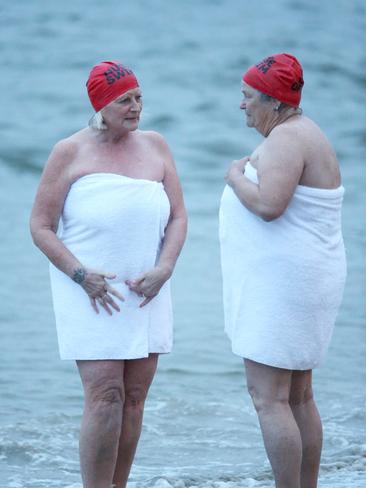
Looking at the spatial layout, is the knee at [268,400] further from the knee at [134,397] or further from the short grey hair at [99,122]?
the short grey hair at [99,122]

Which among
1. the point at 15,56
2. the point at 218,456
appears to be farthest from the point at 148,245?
the point at 15,56

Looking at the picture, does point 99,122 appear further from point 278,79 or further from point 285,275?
point 285,275

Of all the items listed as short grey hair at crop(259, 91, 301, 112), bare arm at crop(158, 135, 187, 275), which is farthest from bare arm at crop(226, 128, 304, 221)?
bare arm at crop(158, 135, 187, 275)

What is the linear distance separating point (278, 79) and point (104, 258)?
3.17 feet

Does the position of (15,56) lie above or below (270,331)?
above

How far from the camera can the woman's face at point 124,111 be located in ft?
14.6

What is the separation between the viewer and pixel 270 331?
4.29m

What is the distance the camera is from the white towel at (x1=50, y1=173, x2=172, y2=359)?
14.5 feet

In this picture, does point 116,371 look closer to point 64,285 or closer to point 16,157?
point 64,285

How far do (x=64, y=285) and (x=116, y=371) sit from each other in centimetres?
40

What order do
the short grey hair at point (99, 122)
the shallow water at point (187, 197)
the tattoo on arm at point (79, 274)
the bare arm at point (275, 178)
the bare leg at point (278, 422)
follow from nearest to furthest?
1. the bare arm at point (275, 178)
2. the bare leg at point (278, 422)
3. the tattoo on arm at point (79, 274)
4. the short grey hair at point (99, 122)
5. the shallow water at point (187, 197)

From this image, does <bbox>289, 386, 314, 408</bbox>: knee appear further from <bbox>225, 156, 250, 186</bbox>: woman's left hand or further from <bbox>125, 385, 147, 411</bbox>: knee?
<bbox>225, 156, 250, 186</bbox>: woman's left hand

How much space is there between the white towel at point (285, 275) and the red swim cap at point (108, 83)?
Result: 59 cm

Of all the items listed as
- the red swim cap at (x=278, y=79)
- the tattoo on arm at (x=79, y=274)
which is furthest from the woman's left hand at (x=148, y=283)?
the red swim cap at (x=278, y=79)
